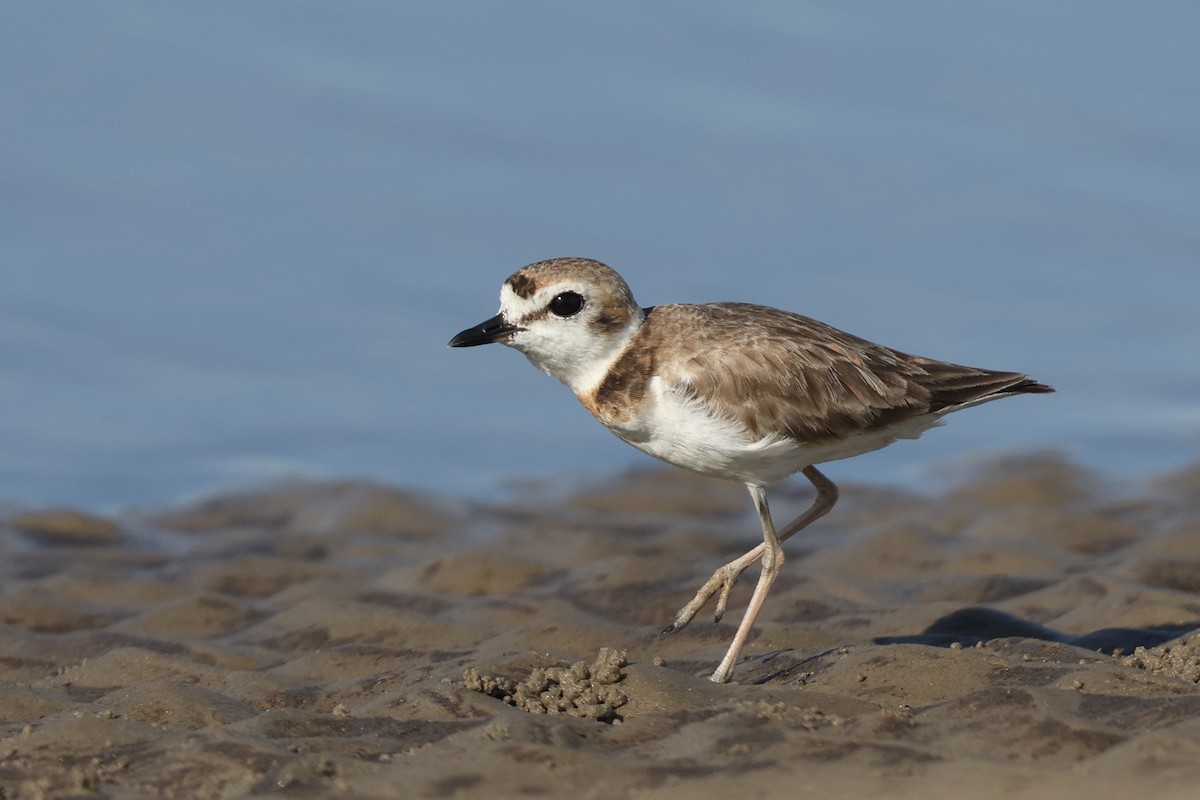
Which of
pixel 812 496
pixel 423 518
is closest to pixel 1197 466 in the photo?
pixel 812 496

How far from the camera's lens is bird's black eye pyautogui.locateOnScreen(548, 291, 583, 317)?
24.6ft

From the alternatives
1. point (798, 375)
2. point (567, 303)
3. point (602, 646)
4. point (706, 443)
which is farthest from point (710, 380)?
point (602, 646)

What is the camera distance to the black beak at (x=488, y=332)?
7559 millimetres

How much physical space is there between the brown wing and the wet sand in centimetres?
124

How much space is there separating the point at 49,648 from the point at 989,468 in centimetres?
1073

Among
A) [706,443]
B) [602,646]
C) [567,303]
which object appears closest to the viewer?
[706,443]

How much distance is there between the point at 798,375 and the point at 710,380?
1.83ft

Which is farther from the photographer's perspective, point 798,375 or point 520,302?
point 798,375

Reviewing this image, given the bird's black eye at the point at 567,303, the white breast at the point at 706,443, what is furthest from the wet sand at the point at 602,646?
the bird's black eye at the point at 567,303

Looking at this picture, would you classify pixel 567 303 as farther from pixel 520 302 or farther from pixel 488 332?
pixel 488 332

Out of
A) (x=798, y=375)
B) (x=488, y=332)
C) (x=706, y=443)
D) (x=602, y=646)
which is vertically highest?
(x=488, y=332)

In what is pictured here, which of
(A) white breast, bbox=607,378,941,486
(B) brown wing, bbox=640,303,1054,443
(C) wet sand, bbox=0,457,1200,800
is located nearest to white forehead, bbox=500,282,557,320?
(B) brown wing, bbox=640,303,1054,443

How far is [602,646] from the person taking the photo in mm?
8805

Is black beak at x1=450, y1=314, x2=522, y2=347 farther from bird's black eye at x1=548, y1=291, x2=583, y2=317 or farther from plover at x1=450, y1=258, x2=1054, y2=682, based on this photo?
bird's black eye at x1=548, y1=291, x2=583, y2=317
